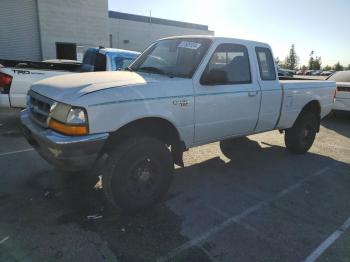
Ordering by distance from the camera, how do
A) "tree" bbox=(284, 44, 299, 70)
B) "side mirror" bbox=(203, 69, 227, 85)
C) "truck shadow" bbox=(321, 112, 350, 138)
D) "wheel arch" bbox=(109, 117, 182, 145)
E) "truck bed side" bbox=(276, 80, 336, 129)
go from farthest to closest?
"tree" bbox=(284, 44, 299, 70) < "truck shadow" bbox=(321, 112, 350, 138) < "truck bed side" bbox=(276, 80, 336, 129) < "side mirror" bbox=(203, 69, 227, 85) < "wheel arch" bbox=(109, 117, 182, 145)

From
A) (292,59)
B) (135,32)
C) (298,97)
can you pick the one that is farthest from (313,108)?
(292,59)

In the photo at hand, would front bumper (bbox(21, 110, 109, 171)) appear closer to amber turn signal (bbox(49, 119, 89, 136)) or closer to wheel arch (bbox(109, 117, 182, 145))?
amber turn signal (bbox(49, 119, 89, 136))

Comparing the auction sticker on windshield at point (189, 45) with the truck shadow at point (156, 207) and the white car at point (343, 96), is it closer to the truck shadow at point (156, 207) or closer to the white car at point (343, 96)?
the truck shadow at point (156, 207)

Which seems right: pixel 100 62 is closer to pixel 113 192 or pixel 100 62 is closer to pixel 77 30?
pixel 113 192

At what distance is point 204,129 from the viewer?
13.7 ft

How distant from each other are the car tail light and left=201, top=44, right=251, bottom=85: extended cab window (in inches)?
182

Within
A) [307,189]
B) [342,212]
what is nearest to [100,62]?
[307,189]

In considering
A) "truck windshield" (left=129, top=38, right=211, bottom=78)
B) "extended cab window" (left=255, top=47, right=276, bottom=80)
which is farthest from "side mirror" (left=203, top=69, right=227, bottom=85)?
"extended cab window" (left=255, top=47, right=276, bottom=80)

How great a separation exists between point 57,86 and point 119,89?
0.74 meters

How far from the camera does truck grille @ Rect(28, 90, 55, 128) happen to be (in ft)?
11.1

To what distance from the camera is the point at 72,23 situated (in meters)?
21.8

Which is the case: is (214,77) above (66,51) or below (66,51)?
below

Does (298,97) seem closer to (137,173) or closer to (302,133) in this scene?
(302,133)

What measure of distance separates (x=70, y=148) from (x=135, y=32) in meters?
36.0
